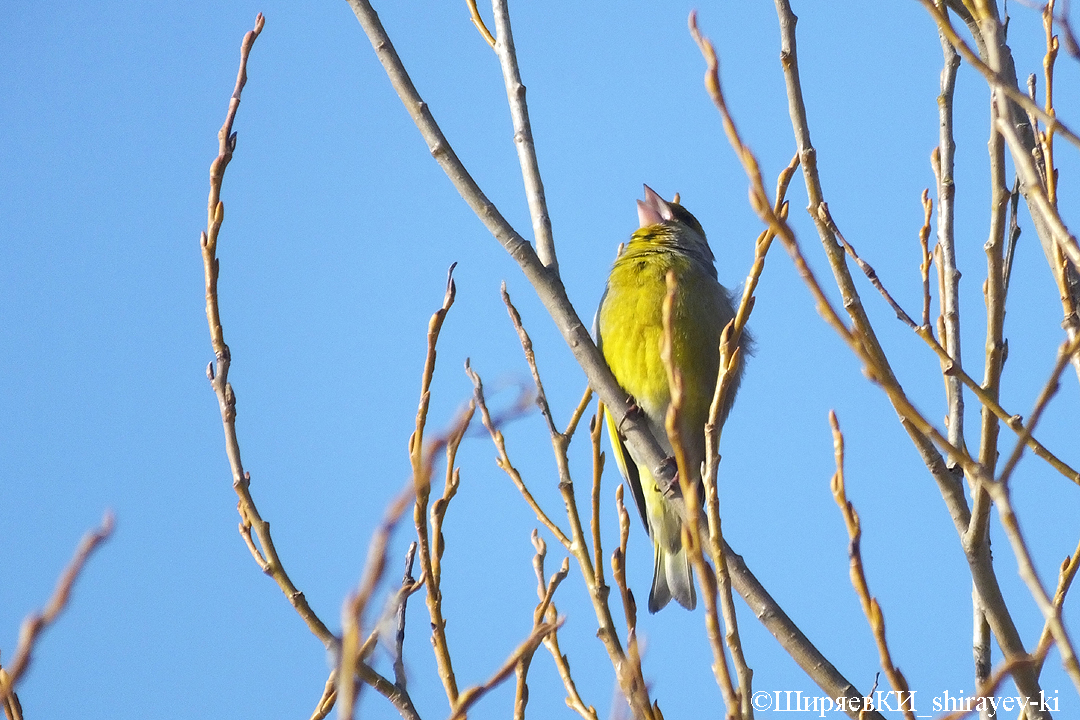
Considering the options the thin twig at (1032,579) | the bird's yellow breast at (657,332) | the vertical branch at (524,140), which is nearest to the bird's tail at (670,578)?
the bird's yellow breast at (657,332)

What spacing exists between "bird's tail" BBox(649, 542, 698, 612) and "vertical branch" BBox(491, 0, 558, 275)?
1.95 m

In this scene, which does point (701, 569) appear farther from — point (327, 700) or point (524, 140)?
point (524, 140)

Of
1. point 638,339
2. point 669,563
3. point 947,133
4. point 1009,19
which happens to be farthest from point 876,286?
point 669,563

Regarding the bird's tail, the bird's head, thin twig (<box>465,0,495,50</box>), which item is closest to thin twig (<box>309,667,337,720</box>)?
thin twig (<box>465,0,495,50</box>)

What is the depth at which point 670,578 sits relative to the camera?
469 centimetres

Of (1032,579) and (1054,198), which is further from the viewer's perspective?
(1054,198)

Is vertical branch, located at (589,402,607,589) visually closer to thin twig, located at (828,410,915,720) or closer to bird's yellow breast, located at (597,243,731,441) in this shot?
thin twig, located at (828,410,915,720)

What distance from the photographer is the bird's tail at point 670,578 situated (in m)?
4.62

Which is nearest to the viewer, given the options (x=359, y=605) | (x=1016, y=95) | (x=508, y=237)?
(x=359, y=605)

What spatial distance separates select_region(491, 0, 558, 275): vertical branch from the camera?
3.12 m

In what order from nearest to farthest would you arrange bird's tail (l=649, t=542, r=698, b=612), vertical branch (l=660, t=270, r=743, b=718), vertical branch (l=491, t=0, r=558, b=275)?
vertical branch (l=660, t=270, r=743, b=718) → vertical branch (l=491, t=0, r=558, b=275) → bird's tail (l=649, t=542, r=698, b=612)

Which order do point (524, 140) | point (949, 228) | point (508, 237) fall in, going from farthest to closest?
point (524, 140)
point (508, 237)
point (949, 228)

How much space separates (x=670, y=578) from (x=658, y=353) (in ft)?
3.29

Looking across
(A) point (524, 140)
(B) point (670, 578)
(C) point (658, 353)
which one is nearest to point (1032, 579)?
(A) point (524, 140)
